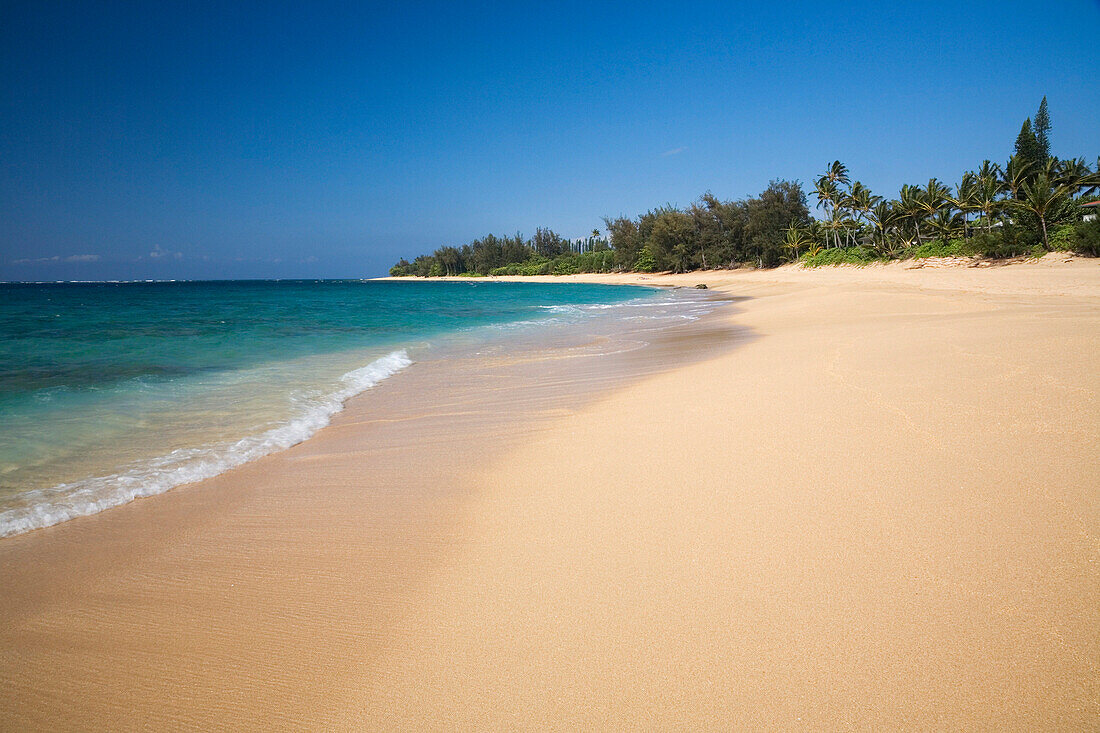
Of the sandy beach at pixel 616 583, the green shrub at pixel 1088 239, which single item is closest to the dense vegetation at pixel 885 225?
the green shrub at pixel 1088 239

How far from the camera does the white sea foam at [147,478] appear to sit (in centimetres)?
309

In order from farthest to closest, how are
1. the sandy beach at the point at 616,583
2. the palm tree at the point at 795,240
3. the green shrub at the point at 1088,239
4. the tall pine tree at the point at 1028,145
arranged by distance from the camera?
1. the palm tree at the point at 795,240
2. the tall pine tree at the point at 1028,145
3. the green shrub at the point at 1088,239
4. the sandy beach at the point at 616,583

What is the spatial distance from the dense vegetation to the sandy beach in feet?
92.9

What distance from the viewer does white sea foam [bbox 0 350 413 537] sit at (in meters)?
3.09

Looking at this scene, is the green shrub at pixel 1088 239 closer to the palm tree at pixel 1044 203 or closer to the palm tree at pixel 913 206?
the palm tree at pixel 1044 203

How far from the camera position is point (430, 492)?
10.5 feet

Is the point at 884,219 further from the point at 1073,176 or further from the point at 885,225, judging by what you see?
the point at 1073,176

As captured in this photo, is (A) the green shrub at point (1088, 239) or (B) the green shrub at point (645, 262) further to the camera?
(B) the green shrub at point (645, 262)

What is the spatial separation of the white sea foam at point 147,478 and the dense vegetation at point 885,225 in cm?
3058

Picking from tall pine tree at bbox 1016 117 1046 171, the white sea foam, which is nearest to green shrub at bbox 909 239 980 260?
tall pine tree at bbox 1016 117 1046 171

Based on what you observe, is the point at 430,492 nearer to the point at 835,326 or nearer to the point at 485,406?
the point at 485,406

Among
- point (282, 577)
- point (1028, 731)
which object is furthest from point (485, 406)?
point (1028, 731)

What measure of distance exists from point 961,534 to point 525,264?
348 ft

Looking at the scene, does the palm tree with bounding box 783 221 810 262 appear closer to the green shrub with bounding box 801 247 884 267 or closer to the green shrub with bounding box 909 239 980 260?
the green shrub with bounding box 801 247 884 267
